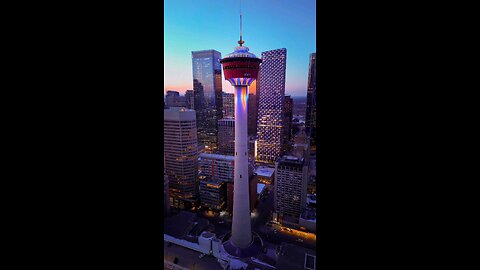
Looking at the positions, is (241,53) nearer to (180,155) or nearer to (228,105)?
(180,155)

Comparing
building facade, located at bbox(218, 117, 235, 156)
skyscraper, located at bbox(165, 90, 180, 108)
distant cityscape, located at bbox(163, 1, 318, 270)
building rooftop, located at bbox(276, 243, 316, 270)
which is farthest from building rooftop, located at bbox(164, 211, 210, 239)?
skyscraper, located at bbox(165, 90, 180, 108)

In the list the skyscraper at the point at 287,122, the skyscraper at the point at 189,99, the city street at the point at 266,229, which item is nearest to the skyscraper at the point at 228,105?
the skyscraper at the point at 189,99

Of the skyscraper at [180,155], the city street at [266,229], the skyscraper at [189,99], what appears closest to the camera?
the city street at [266,229]

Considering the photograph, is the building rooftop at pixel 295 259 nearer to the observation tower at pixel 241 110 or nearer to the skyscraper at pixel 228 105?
the observation tower at pixel 241 110

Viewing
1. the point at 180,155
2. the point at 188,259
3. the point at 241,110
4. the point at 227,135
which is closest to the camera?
the point at 241,110

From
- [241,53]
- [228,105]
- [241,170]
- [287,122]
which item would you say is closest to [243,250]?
[241,170]

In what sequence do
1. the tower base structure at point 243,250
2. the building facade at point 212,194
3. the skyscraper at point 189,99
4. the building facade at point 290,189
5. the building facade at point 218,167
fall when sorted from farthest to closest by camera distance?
the skyscraper at point 189,99 < the building facade at point 218,167 < the building facade at point 212,194 < the building facade at point 290,189 < the tower base structure at point 243,250

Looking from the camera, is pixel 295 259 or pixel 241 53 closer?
pixel 295 259
